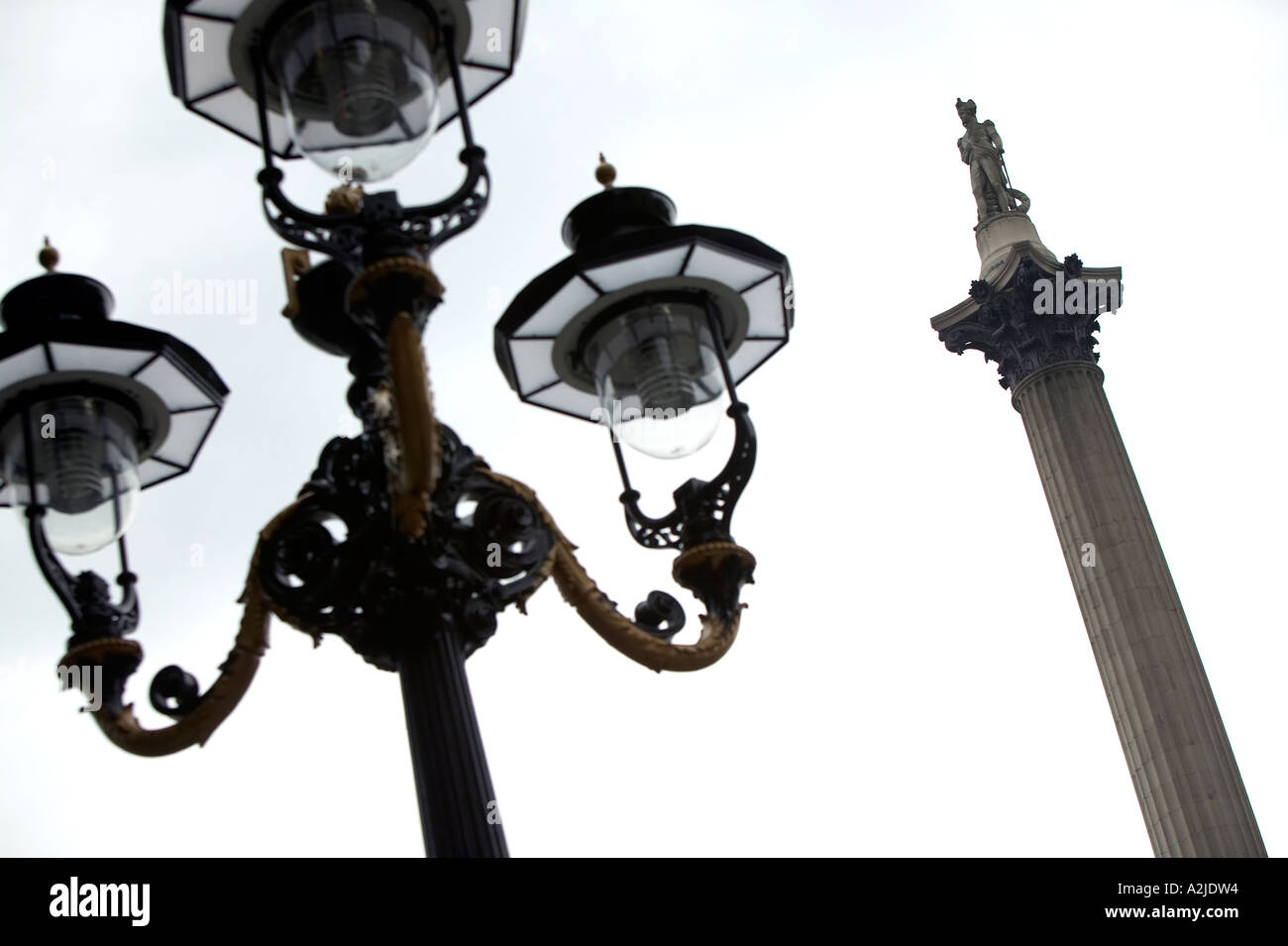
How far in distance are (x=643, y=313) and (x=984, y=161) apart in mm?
19446

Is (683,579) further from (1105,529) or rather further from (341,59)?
(1105,529)

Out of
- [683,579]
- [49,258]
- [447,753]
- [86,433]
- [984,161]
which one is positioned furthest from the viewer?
[984,161]

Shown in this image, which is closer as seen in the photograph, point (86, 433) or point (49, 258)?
point (86, 433)

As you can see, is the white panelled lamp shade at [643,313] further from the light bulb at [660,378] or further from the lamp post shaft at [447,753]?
the lamp post shaft at [447,753]

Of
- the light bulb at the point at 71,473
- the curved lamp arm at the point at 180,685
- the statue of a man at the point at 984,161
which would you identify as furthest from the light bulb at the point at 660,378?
the statue of a man at the point at 984,161

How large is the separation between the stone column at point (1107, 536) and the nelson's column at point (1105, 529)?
0.02m

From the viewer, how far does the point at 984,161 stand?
2405 cm

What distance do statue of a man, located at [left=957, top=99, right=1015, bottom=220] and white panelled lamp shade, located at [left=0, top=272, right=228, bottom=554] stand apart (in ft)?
62.1

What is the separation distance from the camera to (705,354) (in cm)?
585

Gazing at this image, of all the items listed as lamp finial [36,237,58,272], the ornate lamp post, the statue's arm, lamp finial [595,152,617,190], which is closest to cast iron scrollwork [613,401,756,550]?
→ the ornate lamp post

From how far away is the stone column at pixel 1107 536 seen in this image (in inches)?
714

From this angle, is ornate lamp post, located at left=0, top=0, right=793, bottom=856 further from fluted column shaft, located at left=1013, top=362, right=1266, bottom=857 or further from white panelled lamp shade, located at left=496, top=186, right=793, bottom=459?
fluted column shaft, located at left=1013, top=362, right=1266, bottom=857

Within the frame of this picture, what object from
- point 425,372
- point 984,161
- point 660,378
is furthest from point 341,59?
point 984,161

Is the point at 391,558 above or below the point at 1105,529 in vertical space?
below
